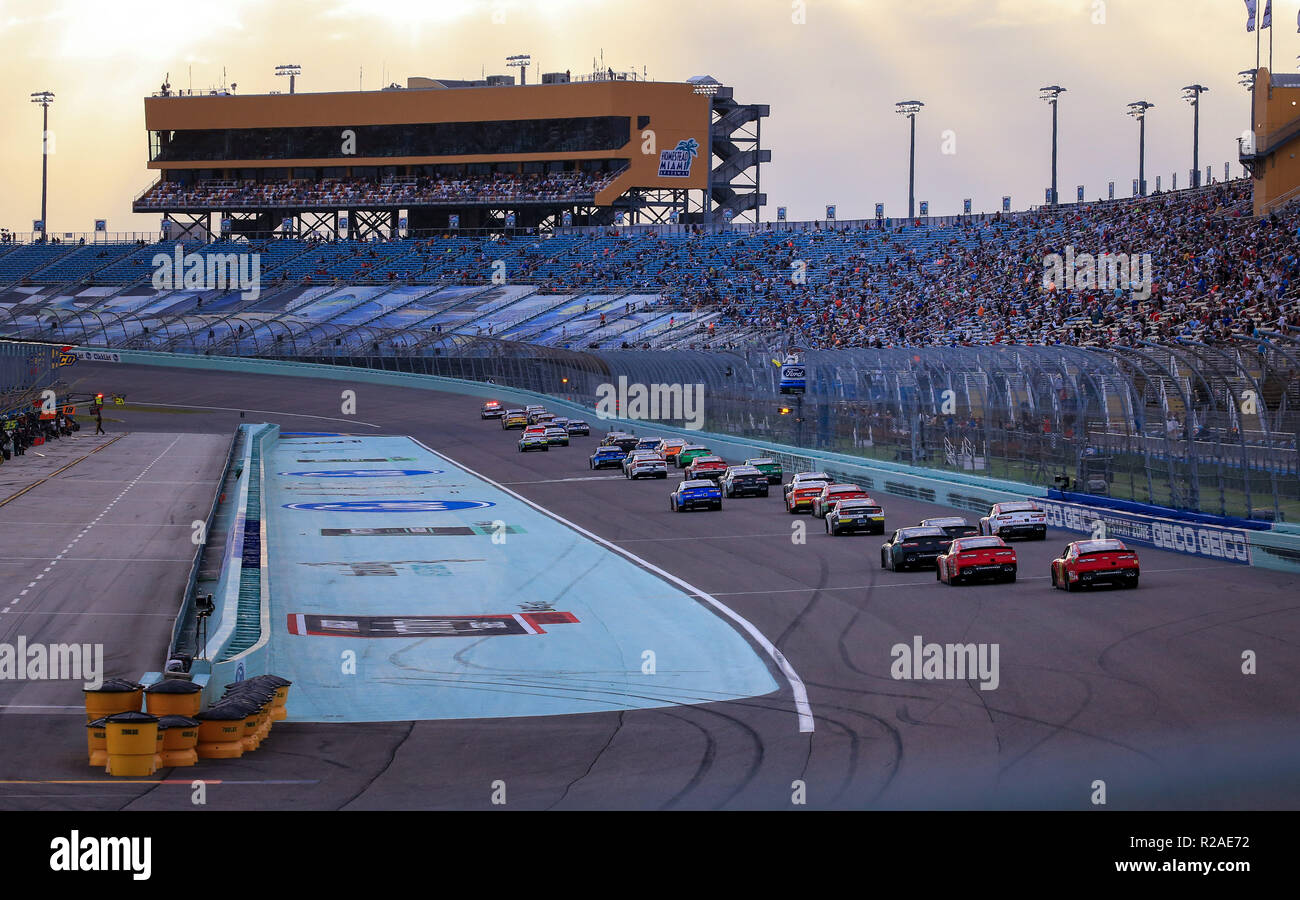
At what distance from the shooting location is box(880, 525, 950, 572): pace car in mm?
28750

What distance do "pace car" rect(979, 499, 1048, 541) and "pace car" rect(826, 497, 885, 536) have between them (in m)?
3.11

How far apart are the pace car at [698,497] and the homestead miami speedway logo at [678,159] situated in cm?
7755

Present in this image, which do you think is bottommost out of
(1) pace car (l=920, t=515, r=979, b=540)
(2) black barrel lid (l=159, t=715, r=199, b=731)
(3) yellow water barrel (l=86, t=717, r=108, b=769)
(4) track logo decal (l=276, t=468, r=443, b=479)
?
(3) yellow water barrel (l=86, t=717, r=108, b=769)

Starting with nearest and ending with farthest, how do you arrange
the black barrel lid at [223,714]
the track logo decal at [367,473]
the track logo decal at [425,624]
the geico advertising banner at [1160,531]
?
the black barrel lid at [223,714] → the track logo decal at [425,624] → the geico advertising banner at [1160,531] → the track logo decal at [367,473]

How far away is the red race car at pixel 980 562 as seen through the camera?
2658 centimetres

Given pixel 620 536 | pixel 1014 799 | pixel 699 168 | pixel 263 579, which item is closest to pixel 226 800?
pixel 1014 799

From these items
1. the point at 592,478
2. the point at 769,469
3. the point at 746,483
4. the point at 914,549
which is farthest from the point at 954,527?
the point at 592,478

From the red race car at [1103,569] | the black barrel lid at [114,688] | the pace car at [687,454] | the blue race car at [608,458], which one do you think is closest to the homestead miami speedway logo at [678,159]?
the blue race car at [608,458]

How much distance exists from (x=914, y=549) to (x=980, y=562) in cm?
229

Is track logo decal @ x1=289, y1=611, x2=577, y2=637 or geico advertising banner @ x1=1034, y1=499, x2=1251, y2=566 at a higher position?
geico advertising banner @ x1=1034, y1=499, x2=1251, y2=566

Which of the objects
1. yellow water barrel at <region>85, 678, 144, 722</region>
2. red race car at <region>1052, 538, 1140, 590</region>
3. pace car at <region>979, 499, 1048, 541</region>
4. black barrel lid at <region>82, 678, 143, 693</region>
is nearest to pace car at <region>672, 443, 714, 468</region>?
pace car at <region>979, 499, 1048, 541</region>

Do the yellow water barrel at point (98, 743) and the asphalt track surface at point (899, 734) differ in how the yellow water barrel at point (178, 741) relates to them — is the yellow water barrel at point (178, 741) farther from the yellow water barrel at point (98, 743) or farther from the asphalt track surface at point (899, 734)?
the yellow water barrel at point (98, 743)

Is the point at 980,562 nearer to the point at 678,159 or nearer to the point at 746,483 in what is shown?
the point at 746,483

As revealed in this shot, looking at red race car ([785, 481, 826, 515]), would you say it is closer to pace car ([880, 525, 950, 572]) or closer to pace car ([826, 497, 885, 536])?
pace car ([826, 497, 885, 536])
